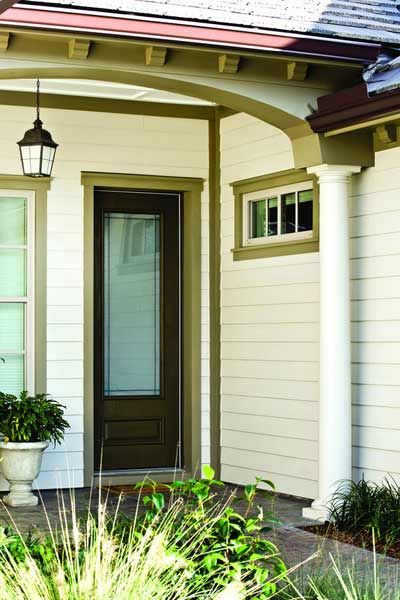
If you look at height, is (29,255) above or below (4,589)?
above

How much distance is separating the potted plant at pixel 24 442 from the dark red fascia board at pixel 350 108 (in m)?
3.13

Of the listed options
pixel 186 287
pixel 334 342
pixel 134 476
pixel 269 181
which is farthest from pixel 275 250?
pixel 134 476

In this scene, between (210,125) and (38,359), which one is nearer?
(38,359)

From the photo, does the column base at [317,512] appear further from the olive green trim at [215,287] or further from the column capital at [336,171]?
the column capital at [336,171]

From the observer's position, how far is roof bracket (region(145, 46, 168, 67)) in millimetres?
7082

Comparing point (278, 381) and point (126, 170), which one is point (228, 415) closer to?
point (278, 381)

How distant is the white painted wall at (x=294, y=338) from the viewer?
25.8 ft

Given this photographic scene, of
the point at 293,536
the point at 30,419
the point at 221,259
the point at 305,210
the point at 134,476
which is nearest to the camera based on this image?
the point at 293,536

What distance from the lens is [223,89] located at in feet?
24.5

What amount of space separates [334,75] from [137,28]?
5.71 ft

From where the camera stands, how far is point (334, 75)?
309 inches

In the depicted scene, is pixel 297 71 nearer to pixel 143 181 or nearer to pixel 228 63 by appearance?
pixel 228 63

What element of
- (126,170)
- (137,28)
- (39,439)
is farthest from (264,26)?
(39,439)

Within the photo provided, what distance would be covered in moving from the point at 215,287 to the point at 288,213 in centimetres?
127
